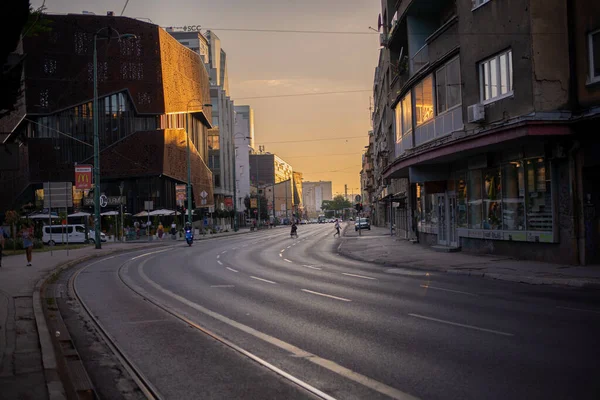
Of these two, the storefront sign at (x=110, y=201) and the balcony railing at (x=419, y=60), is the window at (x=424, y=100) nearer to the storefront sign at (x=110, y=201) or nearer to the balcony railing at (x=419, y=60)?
the balcony railing at (x=419, y=60)

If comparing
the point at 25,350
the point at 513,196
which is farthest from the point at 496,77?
the point at 25,350

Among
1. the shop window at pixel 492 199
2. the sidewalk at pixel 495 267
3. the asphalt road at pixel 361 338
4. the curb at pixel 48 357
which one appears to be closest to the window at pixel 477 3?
the shop window at pixel 492 199

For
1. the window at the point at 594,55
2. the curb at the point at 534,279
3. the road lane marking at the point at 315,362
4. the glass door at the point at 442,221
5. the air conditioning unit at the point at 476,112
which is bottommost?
the curb at the point at 534,279

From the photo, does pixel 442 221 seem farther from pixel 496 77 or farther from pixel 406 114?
pixel 496 77

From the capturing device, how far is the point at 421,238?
35.3 meters

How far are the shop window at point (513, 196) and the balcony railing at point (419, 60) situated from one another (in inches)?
333

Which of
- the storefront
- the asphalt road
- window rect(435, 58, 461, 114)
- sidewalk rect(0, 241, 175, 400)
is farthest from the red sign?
window rect(435, 58, 461, 114)

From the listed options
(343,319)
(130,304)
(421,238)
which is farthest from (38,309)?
(421,238)

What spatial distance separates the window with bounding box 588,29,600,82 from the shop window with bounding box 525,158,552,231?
2928mm

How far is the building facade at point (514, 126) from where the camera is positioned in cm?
1850

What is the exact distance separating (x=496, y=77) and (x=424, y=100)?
7443 millimetres

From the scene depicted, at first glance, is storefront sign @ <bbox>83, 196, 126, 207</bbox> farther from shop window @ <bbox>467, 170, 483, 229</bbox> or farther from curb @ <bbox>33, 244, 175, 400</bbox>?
curb @ <bbox>33, 244, 175, 400</bbox>

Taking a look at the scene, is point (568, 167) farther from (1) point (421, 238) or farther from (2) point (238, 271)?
(1) point (421, 238)

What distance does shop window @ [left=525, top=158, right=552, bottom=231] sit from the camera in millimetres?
19750
